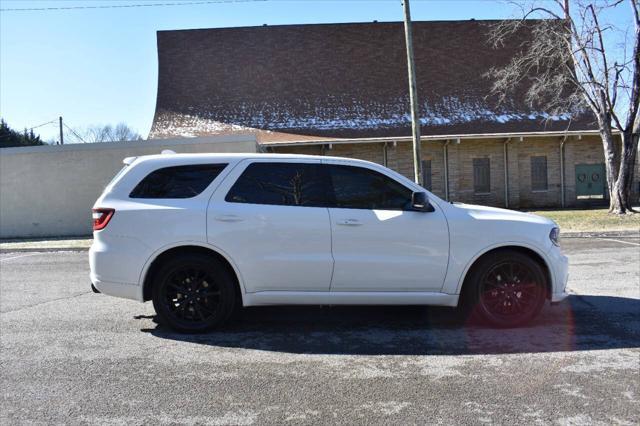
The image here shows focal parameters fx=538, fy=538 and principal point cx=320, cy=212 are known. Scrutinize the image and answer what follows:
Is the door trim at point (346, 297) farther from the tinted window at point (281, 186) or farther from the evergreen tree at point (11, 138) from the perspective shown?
the evergreen tree at point (11, 138)

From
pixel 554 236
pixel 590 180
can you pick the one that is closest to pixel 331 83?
pixel 590 180

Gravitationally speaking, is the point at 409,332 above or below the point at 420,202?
below

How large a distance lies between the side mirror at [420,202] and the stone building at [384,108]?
58.0ft

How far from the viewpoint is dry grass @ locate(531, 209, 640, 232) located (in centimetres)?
1638

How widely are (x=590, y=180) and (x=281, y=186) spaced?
24.7m

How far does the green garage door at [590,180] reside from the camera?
26141 millimetres

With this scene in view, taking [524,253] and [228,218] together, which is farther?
[524,253]

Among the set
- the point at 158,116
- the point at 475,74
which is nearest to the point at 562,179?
the point at 475,74

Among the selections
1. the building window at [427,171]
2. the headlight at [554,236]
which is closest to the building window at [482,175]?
the building window at [427,171]

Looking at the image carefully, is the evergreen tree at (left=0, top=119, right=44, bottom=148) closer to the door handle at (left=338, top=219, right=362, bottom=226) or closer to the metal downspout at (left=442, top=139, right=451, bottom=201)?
the metal downspout at (left=442, top=139, right=451, bottom=201)

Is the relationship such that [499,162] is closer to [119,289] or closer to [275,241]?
[275,241]

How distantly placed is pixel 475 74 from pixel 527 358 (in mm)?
25482

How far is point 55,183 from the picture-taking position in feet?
57.9

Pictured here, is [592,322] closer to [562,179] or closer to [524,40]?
[562,179]
